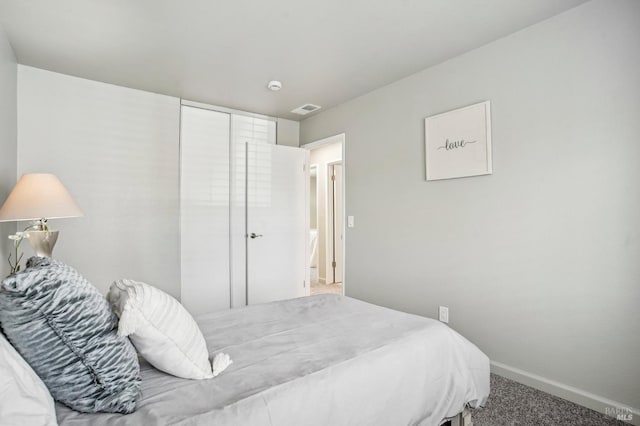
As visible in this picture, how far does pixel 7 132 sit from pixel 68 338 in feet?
8.15

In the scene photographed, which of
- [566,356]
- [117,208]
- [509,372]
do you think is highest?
[117,208]

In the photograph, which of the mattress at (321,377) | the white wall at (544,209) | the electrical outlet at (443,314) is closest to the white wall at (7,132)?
the mattress at (321,377)

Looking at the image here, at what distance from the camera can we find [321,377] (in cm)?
130

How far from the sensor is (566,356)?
2219 millimetres

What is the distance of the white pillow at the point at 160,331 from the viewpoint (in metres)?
1.20

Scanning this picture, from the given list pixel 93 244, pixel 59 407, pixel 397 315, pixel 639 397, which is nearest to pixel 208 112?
pixel 93 244

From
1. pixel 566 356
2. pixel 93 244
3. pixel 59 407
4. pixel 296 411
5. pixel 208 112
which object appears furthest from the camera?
pixel 208 112

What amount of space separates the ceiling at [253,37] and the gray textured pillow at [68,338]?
190cm

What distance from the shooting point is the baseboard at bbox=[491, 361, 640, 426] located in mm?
1954

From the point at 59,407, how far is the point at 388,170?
3024 millimetres

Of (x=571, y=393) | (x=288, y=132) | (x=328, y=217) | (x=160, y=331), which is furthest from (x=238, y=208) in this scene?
(x=571, y=393)

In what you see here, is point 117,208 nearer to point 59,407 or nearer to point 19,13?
point 19,13

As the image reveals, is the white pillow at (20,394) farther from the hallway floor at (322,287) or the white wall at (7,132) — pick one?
the hallway floor at (322,287)

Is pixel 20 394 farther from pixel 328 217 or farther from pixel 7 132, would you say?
pixel 328 217
